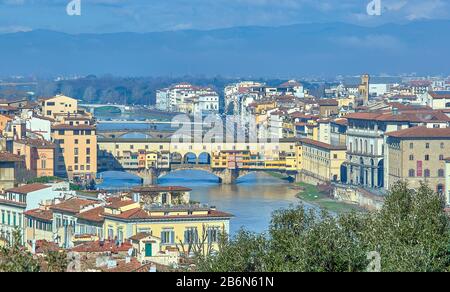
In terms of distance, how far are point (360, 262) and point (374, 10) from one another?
8548 millimetres

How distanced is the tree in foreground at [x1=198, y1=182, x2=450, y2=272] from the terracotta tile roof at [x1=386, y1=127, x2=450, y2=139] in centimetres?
1149

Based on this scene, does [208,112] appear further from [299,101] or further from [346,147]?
[346,147]

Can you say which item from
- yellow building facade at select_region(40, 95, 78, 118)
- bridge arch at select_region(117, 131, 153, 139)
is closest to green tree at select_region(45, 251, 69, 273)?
yellow building facade at select_region(40, 95, 78, 118)

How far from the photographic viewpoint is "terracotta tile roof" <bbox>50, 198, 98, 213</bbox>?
29.6 ft

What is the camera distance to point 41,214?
9.30 metres

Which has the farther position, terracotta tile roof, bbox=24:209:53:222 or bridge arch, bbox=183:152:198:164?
bridge arch, bbox=183:152:198:164

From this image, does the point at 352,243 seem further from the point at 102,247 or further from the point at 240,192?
the point at 240,192

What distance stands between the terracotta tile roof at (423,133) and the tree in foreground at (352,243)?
37.7 feet

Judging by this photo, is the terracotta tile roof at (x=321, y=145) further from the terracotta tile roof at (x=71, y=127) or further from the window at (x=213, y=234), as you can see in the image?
the window at (x=213, y=234)

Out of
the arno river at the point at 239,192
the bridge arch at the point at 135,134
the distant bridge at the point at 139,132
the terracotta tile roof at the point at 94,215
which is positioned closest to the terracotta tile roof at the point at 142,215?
the terracotta tile roof at the point at 94,215

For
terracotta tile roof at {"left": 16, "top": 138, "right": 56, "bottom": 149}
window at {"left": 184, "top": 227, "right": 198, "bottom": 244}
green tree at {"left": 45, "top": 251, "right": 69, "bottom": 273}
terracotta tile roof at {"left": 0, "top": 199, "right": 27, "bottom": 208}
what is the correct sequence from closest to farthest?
green tree at {"left": 45, "top": 251, "right": 69, "bottom": 273}, window at {"left": 184, "top": 227, "right": 198, "bottom": 244}, terracotta tile roof at {"left": 0, "top": 199, "right": 27, "bottom": 208}, terracotta tile roof at {"left": 16, "top": 138, "right": 56, "bottom": 149}

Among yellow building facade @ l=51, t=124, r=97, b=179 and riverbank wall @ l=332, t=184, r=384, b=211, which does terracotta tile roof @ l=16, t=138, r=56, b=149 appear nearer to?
yellow building facade @ l=51, t=124, r=97, b=179

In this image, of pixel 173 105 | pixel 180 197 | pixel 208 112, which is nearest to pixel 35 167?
pixel 180 197

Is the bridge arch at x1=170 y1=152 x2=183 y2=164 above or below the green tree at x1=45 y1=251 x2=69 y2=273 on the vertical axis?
below
